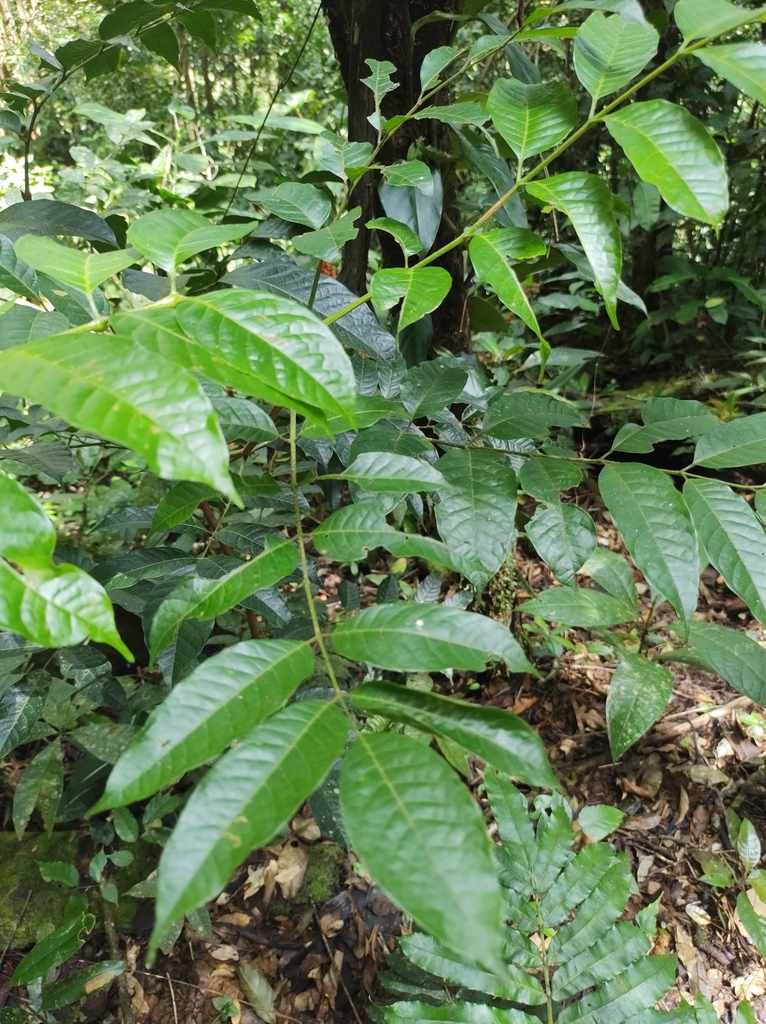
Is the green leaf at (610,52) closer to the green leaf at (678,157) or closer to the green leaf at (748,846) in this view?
the green leaf at (678,157)

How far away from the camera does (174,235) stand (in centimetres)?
59

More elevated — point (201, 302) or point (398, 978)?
point (201, 302)

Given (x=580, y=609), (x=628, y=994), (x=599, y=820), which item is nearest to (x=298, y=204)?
(x=580, y=609)

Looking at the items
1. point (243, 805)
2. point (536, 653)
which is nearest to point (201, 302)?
point (243, 805)

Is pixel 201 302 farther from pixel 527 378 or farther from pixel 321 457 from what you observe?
pixel 527 378

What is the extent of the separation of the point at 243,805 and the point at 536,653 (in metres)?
1.59

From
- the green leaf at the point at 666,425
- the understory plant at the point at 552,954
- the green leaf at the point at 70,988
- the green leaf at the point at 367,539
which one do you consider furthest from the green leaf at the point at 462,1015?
the green leaf at the point at 666,425

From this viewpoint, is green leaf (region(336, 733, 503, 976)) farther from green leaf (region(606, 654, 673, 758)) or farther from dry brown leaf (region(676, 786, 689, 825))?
dry brown leaf (region(676, 786, 689, 825))

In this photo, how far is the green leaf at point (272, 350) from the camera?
0.45 meters

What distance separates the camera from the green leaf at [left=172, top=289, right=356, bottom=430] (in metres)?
0.45

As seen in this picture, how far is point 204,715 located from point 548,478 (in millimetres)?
492

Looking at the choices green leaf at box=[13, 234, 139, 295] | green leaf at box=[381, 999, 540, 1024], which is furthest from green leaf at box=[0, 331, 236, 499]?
green leaf at box=[381, 999, 540, 1024]

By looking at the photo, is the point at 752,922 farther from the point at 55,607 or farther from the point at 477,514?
the point at 55,607

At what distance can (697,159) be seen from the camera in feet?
1.71
